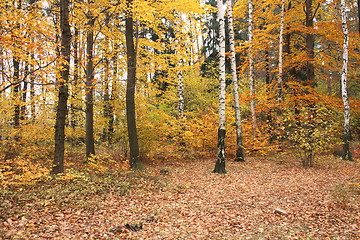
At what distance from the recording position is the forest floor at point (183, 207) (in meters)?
4.96

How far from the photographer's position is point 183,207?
21.5 feet

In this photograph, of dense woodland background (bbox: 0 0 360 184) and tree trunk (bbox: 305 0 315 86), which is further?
tree trunk (bbox: 305 0 315 86)

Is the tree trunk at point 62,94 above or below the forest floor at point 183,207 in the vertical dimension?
above

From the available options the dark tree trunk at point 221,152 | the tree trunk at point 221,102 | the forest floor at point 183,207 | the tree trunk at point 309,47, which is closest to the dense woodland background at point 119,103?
the tree trunk at point 309,47

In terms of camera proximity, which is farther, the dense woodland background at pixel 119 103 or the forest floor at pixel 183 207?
the dense woodland background at pixel 119 103

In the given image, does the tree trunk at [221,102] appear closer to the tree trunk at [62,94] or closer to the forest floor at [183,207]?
the forest floor at [183,207]

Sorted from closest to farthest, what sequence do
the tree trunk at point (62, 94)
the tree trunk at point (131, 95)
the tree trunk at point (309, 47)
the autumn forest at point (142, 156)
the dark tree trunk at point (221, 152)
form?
the autumn forest at point (142, 156) → the tree trunk at point (62, 94) → the tree trunk at point (131, 95) → the dark tree trunk at point (221, 152) → the tree trunk at point (309, 47)

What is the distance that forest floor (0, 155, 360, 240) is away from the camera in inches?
195

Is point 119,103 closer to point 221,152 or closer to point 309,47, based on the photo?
point 221,152

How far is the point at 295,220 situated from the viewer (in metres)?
5.73

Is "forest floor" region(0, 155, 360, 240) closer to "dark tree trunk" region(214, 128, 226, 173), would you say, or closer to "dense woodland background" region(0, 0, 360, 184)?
"dark tree trunk" region(214, 128, 226, 173)

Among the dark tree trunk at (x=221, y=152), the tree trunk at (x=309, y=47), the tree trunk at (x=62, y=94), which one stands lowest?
the dark tree trunk at (x=221, y=152)

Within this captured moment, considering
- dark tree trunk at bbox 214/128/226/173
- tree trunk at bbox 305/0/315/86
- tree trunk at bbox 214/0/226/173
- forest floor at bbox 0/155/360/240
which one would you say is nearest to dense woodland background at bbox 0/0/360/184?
tree trunk at bbox 305/0/315/86

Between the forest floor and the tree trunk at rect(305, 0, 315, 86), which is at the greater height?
the tree trunk at rect(305, 0, 315, 86)
